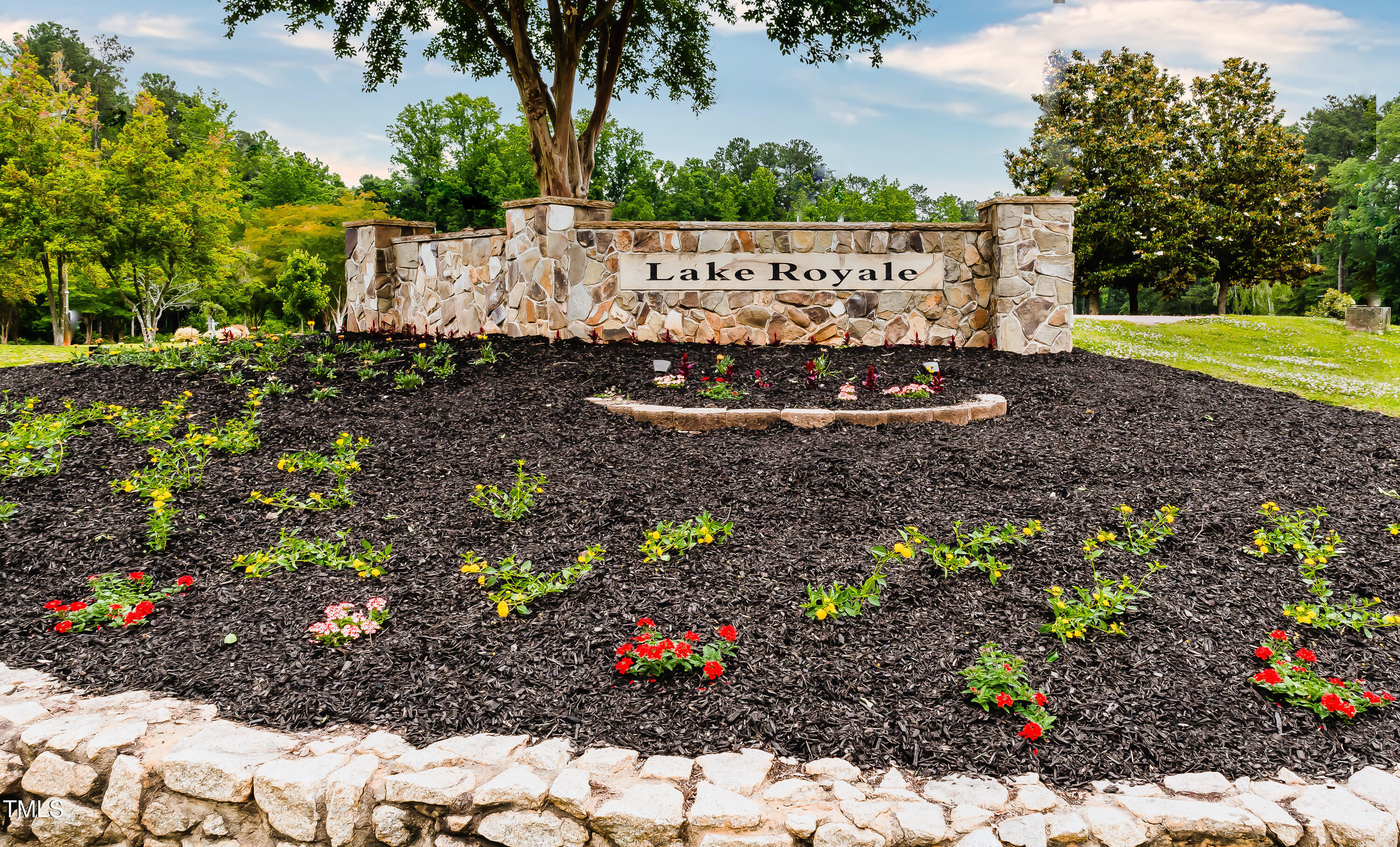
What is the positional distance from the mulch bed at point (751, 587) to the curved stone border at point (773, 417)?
0.12m

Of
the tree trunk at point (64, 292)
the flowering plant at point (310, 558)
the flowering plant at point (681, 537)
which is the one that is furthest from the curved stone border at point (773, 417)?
the tree trunk at point (64, 292)

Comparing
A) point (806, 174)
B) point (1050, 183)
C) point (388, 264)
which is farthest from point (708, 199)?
point (388, 264)

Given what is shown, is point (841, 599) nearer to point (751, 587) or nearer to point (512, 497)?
point (751, 587)

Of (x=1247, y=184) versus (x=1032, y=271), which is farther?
(x=1247, y=184)

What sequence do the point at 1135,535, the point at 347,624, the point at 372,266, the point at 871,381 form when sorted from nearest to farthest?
the point at 347,624 < the point at 1135,535 < the point at 871,381 < the point at 372,266

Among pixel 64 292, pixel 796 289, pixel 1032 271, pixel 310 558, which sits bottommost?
pixel 310 558

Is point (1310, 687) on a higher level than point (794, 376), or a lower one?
lower

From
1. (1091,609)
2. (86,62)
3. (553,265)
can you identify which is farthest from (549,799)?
(86,62)

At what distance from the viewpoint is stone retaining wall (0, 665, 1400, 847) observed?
2.13 m

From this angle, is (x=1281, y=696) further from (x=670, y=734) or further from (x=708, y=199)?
(x=708, y=199)

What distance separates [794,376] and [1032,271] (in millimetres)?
3014

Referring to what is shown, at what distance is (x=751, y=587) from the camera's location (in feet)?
11.0

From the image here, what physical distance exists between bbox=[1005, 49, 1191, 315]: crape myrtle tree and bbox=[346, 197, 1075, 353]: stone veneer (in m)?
15.9

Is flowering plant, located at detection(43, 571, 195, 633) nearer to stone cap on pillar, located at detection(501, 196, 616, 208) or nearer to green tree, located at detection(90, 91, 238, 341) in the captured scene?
stone cap on pillar, located at detection(501, 196, 616, 208)
